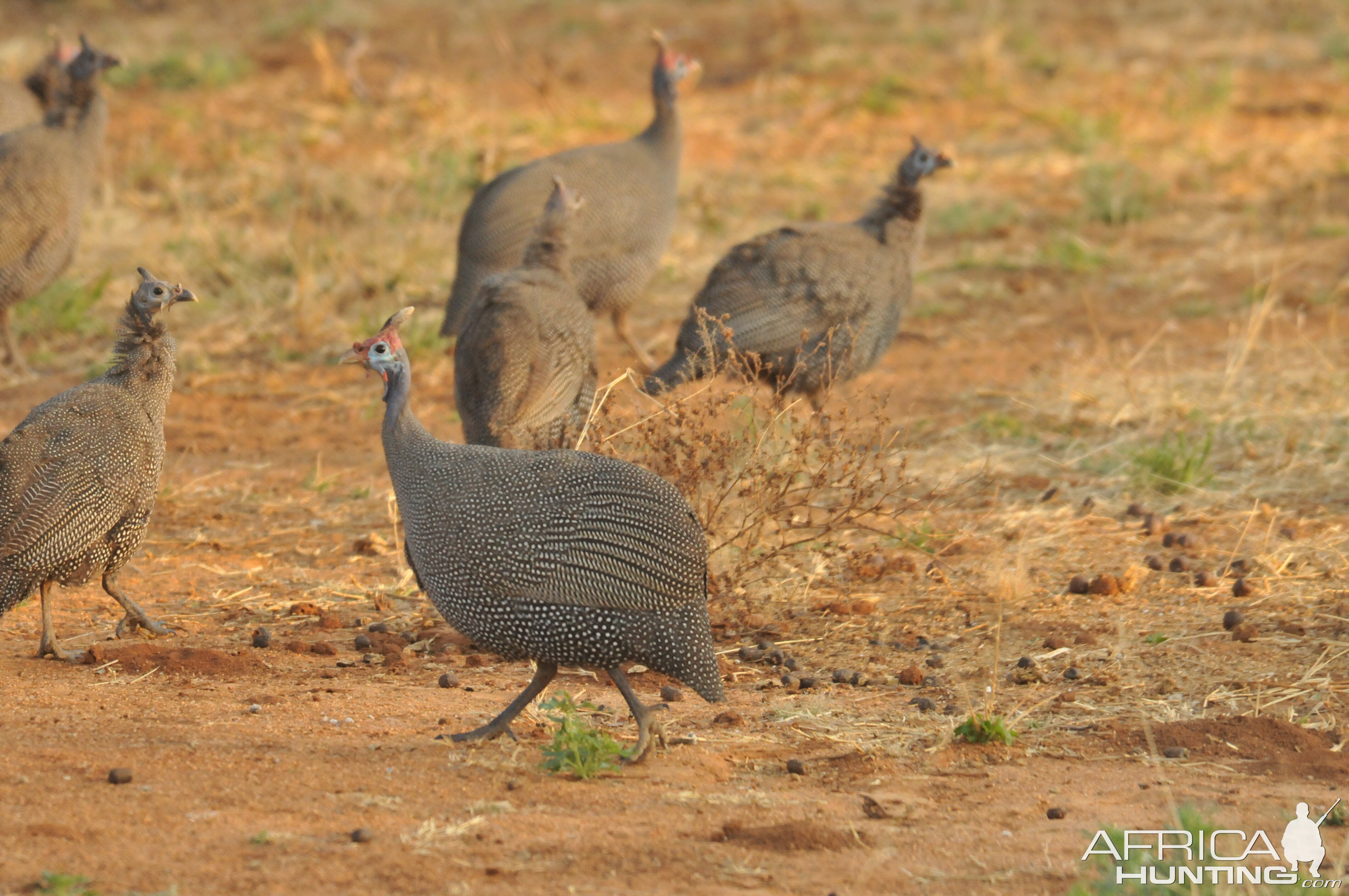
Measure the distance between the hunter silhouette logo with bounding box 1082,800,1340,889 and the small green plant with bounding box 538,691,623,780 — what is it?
1.10 m

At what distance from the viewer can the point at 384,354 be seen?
4094 mm

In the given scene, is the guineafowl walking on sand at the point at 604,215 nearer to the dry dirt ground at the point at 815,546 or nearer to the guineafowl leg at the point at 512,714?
the dry dirt ground at the point at 815,546

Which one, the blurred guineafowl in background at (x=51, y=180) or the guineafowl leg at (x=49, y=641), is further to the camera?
the blurred guineafowl in background at (x=51, y=180)

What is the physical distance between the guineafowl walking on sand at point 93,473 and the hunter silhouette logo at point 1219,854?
2870 millimetres

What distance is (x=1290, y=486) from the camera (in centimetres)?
613

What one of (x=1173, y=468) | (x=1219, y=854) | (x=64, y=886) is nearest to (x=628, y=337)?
(x=1173, y=468)

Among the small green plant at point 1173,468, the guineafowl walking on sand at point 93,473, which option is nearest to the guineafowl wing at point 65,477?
the guineafowl walking on sand at point 93,473

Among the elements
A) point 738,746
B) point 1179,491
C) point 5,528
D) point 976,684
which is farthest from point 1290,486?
point 5,528

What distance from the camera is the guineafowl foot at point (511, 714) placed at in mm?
3842

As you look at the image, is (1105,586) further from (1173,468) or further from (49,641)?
(49,641)

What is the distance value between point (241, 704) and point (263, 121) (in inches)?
345

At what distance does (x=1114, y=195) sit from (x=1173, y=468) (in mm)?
4518

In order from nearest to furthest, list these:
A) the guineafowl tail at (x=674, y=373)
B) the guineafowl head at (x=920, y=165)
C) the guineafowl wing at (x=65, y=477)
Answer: the guineafowl wing at (x=65, y=477) → the guineafowl tail at (x=674, y=373) → the guineafowl head at (x=920, y=165)

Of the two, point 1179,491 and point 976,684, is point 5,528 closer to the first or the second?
point 976,684
